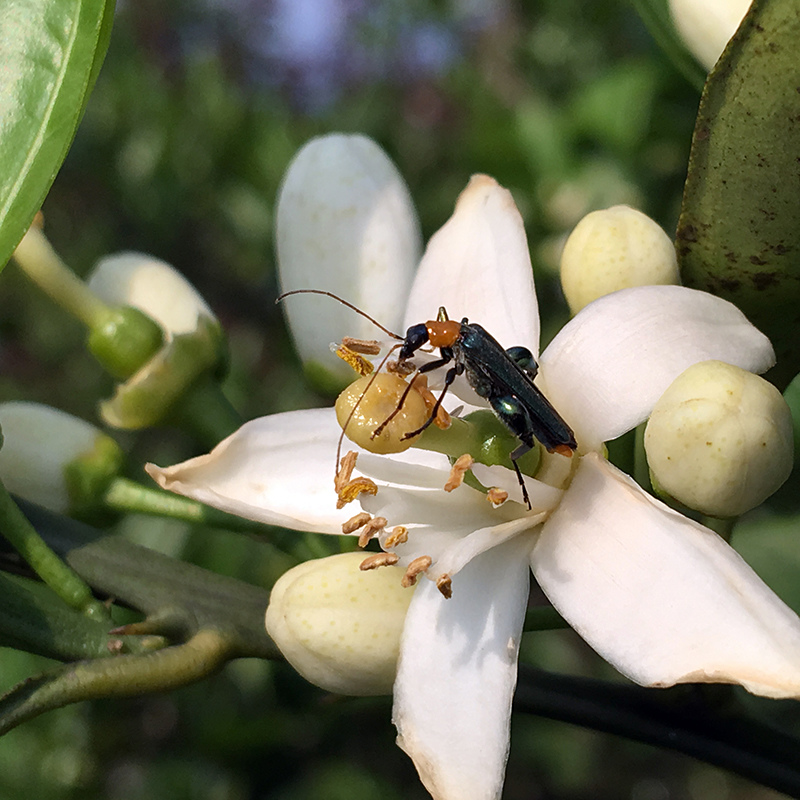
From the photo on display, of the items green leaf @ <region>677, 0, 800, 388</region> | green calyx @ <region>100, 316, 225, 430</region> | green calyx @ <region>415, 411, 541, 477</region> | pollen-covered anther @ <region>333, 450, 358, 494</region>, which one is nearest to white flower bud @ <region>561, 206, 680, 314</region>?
green leaf @ <region>677, 0, 800, 388</region>

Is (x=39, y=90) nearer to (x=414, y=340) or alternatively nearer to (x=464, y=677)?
(x=414, y=340)

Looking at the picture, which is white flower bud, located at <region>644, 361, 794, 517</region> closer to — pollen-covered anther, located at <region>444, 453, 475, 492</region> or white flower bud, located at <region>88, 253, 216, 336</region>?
pollen-covered anther, located at <region>444, 453, 475, 492</region>

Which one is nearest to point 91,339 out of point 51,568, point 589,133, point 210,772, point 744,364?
point 51,568

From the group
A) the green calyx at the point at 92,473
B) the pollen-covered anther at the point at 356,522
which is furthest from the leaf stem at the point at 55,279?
the pollen-covered anther at the point at 356,522

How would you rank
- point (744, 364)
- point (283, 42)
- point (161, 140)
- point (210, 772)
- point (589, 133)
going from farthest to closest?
point (283, 42) → point (161, 140) → point (589, 133) → point (210, 772) → point (744, 364)

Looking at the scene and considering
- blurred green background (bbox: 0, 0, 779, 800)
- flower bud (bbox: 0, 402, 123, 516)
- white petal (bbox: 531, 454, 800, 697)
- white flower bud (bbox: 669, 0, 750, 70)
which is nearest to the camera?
white petal (bbox: 531, 454, 800, 697)

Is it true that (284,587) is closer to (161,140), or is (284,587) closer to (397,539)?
(397,539)
